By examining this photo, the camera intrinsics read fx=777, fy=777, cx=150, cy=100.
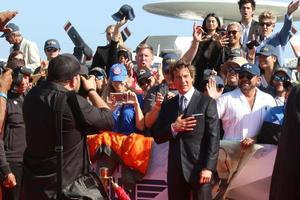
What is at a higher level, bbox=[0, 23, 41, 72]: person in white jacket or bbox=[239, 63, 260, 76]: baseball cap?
bbox=[239, 63, 260, 76]: baseball cap

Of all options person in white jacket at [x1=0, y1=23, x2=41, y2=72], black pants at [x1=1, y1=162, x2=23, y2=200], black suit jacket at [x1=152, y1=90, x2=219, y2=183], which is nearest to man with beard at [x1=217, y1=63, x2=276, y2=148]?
black suit jacket at [x1=152, y1=90, x2=219, y2=183]

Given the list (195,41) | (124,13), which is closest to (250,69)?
(195,41)

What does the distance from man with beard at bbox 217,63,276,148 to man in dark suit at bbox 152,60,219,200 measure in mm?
484

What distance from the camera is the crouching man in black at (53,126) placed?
591 cm

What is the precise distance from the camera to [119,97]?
8383mm

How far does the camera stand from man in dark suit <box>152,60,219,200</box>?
7.20 meters

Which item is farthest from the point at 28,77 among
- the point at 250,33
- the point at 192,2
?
the point at 192,2

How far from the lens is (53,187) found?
5980 millimetres

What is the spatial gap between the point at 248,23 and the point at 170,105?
9.38 feet

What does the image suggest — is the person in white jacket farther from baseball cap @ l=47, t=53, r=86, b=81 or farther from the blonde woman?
baseball cap @ l=47, t=53, r=86, b=81

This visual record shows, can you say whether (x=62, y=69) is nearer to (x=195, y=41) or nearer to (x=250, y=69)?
(x=250, y=69)

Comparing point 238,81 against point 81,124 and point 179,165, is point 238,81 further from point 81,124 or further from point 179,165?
point 81,124

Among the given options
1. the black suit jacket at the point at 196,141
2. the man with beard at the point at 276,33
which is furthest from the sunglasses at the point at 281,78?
the black suit jacket at the point at 196,141

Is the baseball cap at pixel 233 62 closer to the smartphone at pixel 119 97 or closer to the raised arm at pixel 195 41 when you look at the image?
the raised arm at pixel 195 41
